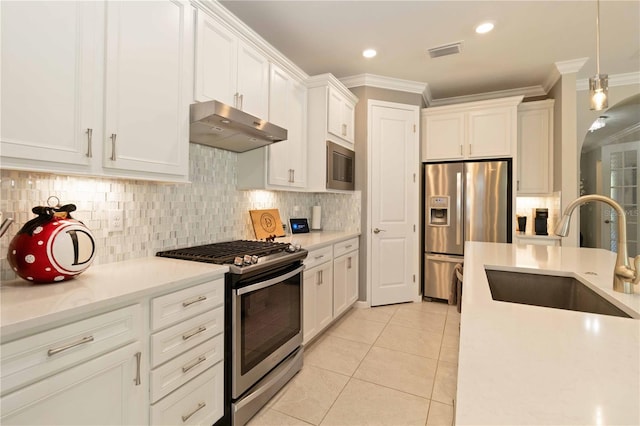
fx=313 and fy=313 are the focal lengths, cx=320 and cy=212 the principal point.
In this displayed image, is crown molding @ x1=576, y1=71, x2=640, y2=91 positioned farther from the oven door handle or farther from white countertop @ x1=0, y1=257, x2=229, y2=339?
white countertop @ x1=0, y1=257, x2=229, y2=339

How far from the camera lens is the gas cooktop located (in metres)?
1.77

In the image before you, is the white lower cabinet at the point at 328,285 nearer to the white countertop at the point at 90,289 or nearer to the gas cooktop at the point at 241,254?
the gas cooktop at the point at 241,254

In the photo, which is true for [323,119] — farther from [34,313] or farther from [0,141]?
[34,313]

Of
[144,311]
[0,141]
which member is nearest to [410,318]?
[144,311]

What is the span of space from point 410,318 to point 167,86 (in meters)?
3.13

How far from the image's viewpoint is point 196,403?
1.55 metres

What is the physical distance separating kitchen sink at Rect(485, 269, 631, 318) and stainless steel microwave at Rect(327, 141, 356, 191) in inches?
73.4

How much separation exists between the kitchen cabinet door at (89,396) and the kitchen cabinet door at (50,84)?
79 centimetres

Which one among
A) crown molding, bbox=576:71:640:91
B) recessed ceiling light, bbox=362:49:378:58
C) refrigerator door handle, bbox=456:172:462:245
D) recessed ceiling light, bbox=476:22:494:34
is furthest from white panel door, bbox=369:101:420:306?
crown molding, bbox=576:71:640:91

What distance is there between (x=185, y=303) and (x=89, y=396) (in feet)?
1.53

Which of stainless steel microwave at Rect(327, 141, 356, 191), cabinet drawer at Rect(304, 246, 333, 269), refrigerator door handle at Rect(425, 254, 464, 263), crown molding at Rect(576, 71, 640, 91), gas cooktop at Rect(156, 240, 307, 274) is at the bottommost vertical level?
refrigerator door handle at Rect(425, 254, 464, 263)

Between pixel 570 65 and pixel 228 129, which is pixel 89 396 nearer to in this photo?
pixel 228 129

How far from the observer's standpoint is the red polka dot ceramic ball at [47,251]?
1258 millimetres

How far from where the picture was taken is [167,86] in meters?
1.73
